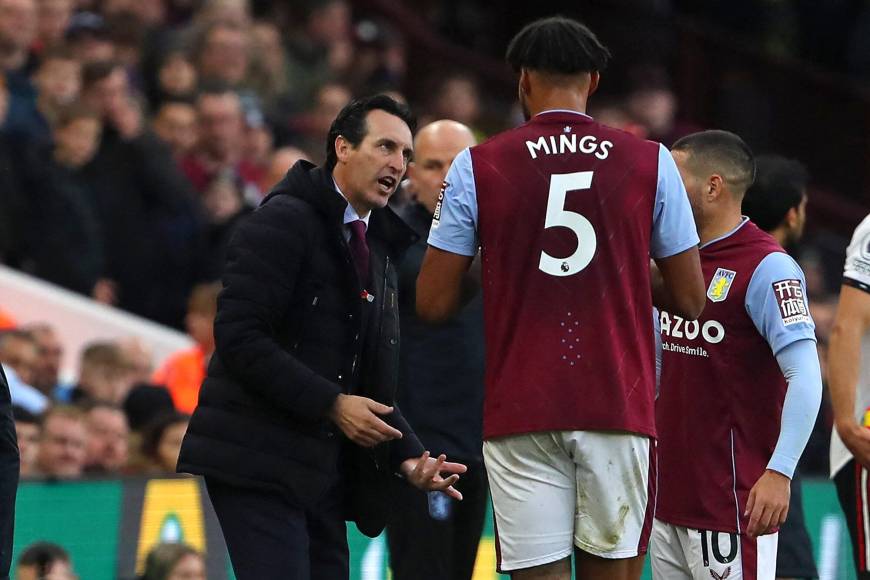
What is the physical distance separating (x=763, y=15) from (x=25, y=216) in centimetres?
1076

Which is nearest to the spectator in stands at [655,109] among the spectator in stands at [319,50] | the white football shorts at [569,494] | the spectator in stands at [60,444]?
the spectator in stands at [319,50]

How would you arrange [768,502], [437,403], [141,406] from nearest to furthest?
1. [768,502]
2. [437,403]
3. [141,406]

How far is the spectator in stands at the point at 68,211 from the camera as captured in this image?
10133 millimetres

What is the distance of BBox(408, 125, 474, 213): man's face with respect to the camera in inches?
269

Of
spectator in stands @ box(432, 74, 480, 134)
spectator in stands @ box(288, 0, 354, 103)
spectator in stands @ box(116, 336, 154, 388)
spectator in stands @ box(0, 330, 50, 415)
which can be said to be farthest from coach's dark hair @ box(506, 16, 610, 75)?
spectator in stands @ box(432, 74, 480, 134)

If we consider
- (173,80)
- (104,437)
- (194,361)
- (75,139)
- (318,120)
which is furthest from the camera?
(318,120)

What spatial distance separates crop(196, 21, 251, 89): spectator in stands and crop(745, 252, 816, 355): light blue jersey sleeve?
743 centimetres

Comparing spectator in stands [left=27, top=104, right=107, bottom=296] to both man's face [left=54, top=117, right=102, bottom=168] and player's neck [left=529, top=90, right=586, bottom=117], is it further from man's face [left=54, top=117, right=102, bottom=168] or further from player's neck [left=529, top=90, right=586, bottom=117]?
player's neck [left=529, top=90, right=586, bottom=117]

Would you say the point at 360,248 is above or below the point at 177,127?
below

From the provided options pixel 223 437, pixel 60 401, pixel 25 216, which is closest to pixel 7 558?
pixel 223 437

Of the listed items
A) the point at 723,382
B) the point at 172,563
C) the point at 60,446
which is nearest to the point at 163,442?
the point at 60,446

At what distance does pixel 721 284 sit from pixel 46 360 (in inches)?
199

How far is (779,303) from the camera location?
17.4 ft

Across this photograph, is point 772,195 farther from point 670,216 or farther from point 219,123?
point 219,123
